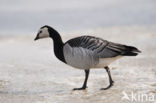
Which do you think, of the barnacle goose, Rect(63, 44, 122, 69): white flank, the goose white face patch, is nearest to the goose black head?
the goose white face patch

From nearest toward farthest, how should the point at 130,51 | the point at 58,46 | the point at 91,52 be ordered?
the point at 91,52
the point at 130,51
the point at 58,46

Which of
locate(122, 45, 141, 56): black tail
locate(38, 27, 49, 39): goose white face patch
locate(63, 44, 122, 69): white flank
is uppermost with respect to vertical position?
locate(38, 27, 49, 39): goose white face patch

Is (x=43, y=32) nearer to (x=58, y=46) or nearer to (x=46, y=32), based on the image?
(x=46, y=32)

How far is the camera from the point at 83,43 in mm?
11484

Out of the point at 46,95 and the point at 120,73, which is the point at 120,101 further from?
the point at 120,73

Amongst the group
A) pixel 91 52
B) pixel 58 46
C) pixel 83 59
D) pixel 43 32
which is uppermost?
pixel 43 32

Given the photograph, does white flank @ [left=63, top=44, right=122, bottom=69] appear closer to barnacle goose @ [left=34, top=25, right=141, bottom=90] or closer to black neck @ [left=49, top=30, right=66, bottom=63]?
barnacle goose @ [left=34, top=25, right=141, bottom=90]

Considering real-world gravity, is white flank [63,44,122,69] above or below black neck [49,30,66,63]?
below

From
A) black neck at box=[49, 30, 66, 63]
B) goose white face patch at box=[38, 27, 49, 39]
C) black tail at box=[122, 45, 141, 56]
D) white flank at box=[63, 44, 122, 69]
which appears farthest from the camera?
goose white face patch at box=[38, 27, 49, 39]

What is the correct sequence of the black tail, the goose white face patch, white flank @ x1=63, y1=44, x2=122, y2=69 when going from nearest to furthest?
white flank @ x1=63, y1=44, x2=122, y2=69, the black tail, the goose white face patch

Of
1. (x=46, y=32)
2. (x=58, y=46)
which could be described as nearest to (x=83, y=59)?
(x=58, y=46)

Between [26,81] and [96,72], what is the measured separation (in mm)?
2949

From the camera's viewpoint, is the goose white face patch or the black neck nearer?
the black neck

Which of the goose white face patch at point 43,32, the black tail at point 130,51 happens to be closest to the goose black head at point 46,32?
the goose white face patch at point 43,32
